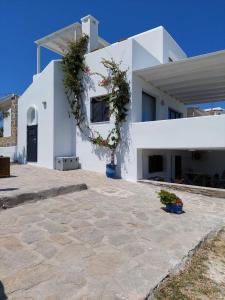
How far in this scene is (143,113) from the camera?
13.2 m

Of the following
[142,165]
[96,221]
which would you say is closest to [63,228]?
[96,221]

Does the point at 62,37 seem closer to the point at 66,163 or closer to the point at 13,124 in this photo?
the point at 13,124

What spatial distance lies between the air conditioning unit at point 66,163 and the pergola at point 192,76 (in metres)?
5.46

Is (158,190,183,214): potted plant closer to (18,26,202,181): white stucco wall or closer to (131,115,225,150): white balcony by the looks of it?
(131,115,225,150): white balcony

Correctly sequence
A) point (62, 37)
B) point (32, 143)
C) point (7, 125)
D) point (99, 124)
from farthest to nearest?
point (7, 125) → point (62, 37) → point (32, 143) → point (99, 124)

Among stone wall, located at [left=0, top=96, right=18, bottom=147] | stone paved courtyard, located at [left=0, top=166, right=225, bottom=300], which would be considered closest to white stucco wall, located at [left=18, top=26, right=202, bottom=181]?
stone wall, located at [left=0, top=96, right=18, bottom=147]

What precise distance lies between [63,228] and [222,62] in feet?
29.6

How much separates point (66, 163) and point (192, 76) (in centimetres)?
752

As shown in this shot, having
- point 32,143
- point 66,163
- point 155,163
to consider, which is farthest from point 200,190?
point 32,143

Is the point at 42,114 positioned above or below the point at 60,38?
below

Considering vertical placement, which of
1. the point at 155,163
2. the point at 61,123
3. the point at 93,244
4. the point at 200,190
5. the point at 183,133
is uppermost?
the point at 61,123

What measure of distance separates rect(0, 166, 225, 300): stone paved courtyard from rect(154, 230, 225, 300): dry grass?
0.18 meters

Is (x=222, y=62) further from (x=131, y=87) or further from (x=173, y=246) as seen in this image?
(x=173, y=246)

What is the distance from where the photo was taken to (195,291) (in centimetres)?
349
